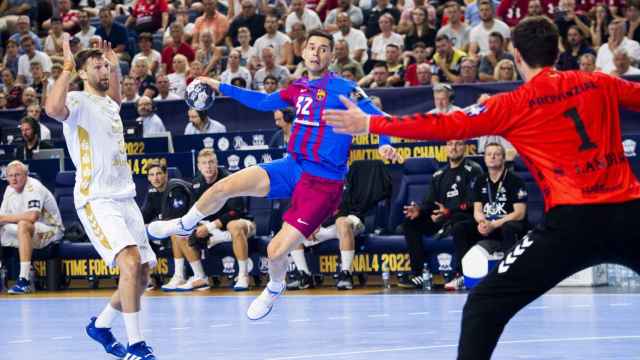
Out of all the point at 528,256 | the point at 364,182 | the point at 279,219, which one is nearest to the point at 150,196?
the point at 279,219

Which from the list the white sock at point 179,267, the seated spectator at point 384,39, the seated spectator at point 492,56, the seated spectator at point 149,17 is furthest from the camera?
the seated spectator at point 149,17

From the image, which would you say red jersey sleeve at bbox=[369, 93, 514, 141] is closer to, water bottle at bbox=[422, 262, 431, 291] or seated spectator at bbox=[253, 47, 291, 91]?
water bottle at bbox=[422, 262, 431, 291]

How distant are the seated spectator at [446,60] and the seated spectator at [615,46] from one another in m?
2.24

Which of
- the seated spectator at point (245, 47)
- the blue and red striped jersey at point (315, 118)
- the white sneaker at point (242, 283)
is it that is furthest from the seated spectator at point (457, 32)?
the blue and red striped jersey at point (315, 118)

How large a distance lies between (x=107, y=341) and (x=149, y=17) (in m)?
15.4

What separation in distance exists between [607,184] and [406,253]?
33.8ft

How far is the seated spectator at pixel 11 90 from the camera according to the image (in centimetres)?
2152

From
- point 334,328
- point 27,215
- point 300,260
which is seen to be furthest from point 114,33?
point 334,328

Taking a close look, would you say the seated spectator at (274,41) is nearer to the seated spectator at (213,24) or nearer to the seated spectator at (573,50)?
the seated spectator at (213,24)

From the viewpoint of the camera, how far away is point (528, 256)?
590cm

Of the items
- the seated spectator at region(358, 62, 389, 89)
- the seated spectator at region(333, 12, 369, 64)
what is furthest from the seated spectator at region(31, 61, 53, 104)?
the seated spectator at region(358, 62, 389, 89)

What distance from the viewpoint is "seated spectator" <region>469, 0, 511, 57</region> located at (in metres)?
19.0

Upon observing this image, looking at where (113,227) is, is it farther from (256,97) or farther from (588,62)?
(588,62)

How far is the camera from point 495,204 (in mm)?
14953
